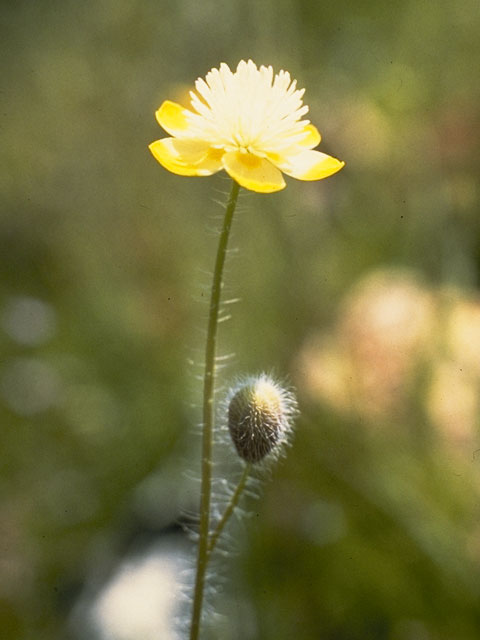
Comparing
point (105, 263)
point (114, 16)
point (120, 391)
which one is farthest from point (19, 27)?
point (120, 391)

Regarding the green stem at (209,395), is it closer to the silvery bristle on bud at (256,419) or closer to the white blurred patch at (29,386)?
the silvery bristle on bud at (256,419)

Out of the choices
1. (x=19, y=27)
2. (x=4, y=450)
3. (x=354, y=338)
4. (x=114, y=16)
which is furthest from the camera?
(x=19, y=27)

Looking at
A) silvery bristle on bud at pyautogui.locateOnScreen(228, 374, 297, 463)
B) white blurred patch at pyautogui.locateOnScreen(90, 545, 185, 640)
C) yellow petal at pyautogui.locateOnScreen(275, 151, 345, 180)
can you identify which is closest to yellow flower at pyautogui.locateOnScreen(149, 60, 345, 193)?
yellow petal at pyautogui.locateOnScreen(275, 151, 345, 180)

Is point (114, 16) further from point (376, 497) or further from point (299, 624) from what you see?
point (299, 624)

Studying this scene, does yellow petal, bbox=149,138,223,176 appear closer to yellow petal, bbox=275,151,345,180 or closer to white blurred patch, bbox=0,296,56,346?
yellow petal, bbox=275,151,345,180

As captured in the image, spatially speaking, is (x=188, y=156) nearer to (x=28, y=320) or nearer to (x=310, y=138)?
(x=310, y=138)

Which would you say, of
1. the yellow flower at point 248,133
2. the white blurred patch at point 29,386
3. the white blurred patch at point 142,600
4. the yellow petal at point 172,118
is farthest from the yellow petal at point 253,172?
the white blurred patch at point 29,386

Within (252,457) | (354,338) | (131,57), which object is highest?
(131,57)
